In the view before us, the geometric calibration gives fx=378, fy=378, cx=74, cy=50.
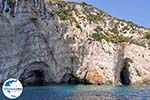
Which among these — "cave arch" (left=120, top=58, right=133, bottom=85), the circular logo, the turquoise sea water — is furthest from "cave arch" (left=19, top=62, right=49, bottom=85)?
Answer: the circular logo

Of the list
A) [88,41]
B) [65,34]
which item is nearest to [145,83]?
[88,41]

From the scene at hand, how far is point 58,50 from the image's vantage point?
7944cm

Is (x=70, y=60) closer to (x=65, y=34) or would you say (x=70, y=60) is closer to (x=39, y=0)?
(x=65, y=34)

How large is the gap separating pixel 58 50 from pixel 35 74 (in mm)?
7907

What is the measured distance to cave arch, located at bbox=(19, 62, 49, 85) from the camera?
78.6 m

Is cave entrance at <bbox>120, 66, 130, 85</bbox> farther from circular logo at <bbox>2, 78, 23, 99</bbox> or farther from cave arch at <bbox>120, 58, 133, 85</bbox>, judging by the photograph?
circular logo at <bbox>2, 78, 23, 99</bbox>

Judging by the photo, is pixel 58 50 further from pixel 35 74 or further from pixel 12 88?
pixel 12 88

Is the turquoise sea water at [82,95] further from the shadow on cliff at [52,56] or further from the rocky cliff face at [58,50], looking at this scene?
the rocky cliff face at [58,50]

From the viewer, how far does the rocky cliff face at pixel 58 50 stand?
78.6 meters

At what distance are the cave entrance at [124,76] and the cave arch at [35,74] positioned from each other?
17630 mm

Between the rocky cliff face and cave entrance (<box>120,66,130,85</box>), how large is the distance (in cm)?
23

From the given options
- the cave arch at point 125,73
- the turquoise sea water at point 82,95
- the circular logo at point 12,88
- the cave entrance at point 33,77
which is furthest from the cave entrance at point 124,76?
the circular logo at point 12,88

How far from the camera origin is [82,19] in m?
86.0

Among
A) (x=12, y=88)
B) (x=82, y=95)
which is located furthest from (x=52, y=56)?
(x=12, y=88)
